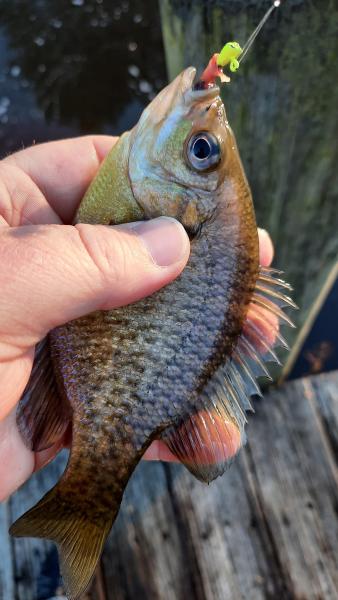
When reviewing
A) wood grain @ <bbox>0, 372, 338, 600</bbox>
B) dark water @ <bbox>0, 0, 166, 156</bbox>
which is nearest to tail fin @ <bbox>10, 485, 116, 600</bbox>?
wood grain @ <bbox>0, 372, 338, 600</bbox>

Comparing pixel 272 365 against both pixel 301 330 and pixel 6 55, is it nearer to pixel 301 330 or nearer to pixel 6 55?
pixel 301 330

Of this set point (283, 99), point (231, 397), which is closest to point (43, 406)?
point (231, 397)

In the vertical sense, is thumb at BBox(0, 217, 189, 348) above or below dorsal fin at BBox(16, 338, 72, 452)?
above

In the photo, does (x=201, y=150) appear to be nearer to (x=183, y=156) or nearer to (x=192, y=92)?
(x=183, y=156)

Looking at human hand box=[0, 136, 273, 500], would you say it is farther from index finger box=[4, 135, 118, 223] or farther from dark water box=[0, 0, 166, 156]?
dark water box=[0, 0, 166, 156]

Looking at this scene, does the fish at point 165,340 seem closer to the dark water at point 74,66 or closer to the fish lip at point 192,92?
the fish lip at point 192,92

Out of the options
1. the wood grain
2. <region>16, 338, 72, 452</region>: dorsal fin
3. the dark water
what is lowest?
the wood grain
